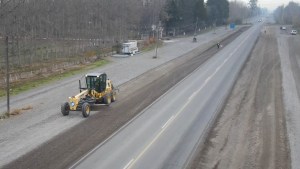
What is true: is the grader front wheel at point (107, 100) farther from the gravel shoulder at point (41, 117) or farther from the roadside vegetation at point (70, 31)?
the roadside vegetation at point (70, 31)

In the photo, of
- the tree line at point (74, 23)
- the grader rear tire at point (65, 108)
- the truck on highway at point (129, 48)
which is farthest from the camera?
the truck on highway at point (129, 48)

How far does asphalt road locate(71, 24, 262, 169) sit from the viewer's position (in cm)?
2078

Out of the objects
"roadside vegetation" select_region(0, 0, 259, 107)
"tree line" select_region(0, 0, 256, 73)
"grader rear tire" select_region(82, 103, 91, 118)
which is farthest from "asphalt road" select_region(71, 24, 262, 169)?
"tree line" select_region(0, 0, 256, 73)

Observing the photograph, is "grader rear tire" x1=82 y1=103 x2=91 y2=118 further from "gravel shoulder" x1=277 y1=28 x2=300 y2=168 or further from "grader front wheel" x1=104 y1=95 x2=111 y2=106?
"gravel shoulder" x1=277 y1=28 x2=300 y2=168

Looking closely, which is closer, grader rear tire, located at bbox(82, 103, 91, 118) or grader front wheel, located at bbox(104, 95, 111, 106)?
grader rear tire, located at bbox(82, 103, 91, 118)

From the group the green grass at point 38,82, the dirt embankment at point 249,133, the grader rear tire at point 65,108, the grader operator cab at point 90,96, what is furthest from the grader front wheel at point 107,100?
the green grass at point 38,82

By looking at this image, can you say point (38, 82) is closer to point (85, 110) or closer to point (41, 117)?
point (41, 117)

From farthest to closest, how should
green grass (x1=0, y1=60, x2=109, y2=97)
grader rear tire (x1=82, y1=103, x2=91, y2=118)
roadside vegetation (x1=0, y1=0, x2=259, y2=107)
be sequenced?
roadside vegetation (x1=0, y1=0, x2=259, y2=107) → green grass (x1=0, y1=60, x2=109, y2=97) → grader rear tire (x1=82, y1=103, x2=91, y2=118)

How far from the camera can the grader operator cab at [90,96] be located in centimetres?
2945

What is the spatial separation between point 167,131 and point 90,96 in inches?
317

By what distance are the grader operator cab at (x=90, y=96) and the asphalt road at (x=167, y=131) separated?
343 centimetres

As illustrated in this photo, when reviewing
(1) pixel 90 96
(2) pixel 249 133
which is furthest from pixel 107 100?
(2) pixel 249 133

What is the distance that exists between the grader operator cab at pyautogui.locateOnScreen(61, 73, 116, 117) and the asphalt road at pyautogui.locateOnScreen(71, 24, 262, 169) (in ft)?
11.2

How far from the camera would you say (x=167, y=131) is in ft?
85.0
